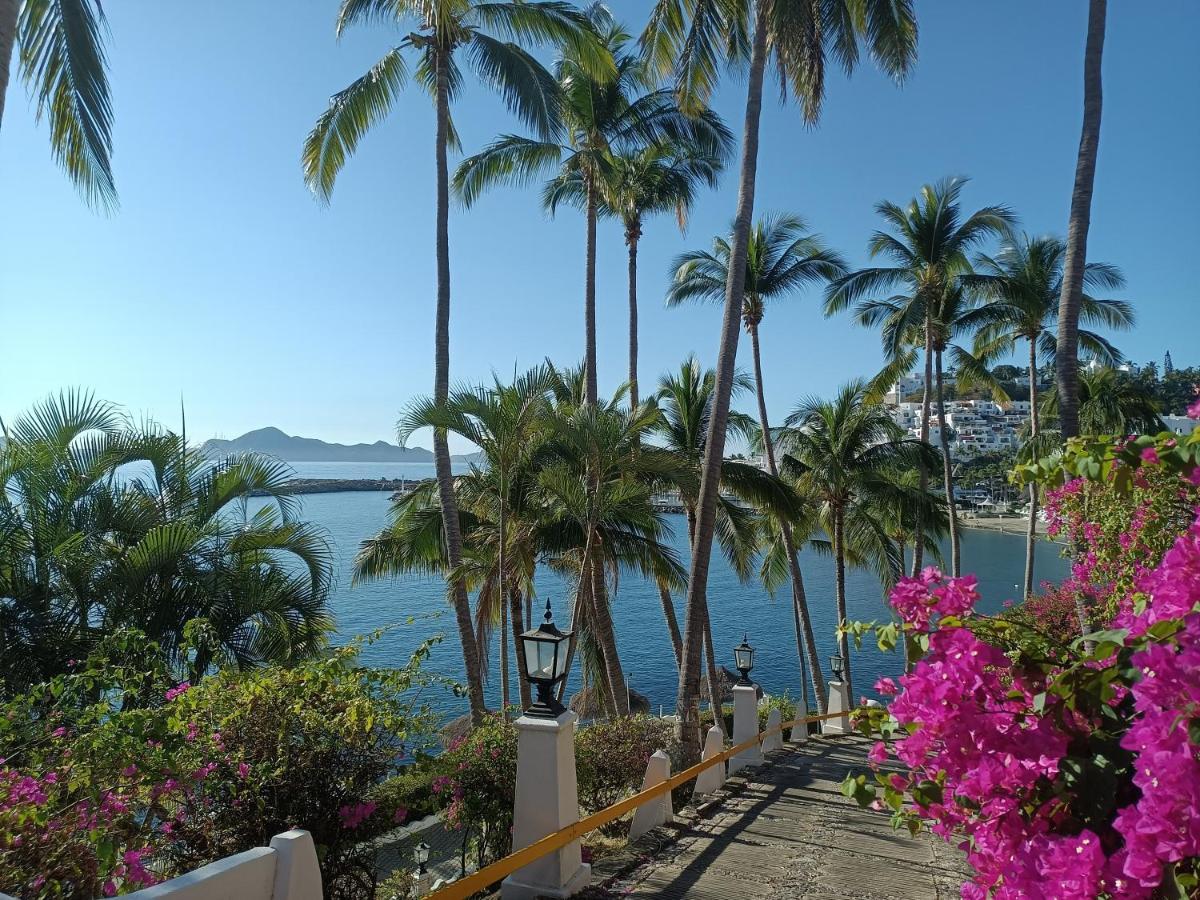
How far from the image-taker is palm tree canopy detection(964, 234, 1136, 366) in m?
20.5

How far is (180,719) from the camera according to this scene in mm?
4000

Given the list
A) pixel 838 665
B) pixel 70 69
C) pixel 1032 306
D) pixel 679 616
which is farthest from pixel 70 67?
pixel 679 616

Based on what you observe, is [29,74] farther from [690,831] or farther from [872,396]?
[872,396]

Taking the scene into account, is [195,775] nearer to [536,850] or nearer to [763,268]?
[536,850]

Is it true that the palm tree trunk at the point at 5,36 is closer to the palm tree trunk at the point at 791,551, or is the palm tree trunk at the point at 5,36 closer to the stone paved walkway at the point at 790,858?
the stone paved walkway at the point at 790,858

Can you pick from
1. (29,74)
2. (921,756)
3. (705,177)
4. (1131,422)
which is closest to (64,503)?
(29,74)

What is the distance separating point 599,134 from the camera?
54.1 ft

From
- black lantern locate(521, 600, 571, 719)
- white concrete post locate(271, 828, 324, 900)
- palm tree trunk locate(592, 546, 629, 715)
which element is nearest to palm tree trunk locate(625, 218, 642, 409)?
palm tree trunk locate(592, 546, 629, 715)

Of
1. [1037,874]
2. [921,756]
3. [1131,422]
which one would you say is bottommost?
[1037,874]

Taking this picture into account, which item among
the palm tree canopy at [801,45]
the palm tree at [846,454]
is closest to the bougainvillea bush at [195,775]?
the palm tree canopy at [801,45]

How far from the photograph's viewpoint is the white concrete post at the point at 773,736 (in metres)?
10.9

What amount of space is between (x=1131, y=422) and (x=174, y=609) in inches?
898

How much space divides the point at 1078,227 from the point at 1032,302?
44.2 feet

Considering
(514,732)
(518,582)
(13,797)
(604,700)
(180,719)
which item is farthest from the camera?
(604,700)
